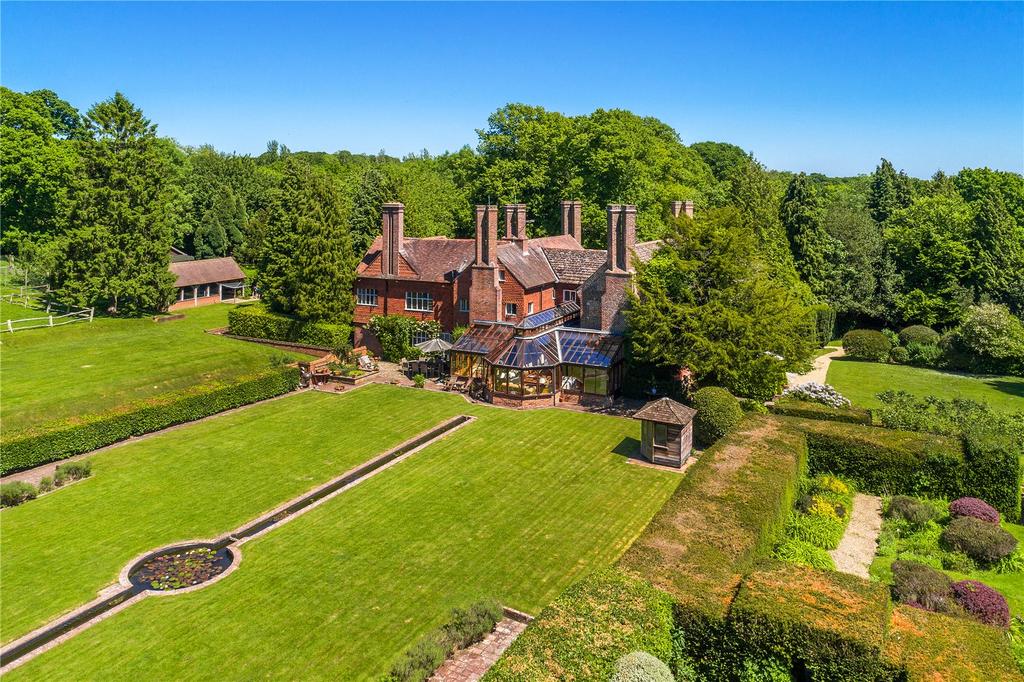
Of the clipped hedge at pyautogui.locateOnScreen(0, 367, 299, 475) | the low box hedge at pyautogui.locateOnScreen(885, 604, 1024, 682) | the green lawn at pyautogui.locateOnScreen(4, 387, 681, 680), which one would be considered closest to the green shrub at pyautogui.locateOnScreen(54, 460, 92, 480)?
the green lawn at pyautogui.locateOnScreen(4, 387, 681, 680)

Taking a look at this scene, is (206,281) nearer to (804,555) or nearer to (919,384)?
(919,384)

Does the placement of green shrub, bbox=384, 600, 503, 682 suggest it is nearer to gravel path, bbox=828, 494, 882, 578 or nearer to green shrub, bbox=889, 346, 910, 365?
gravel path, bbox=828, 494, 882, 578

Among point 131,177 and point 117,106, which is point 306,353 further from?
point 117,106

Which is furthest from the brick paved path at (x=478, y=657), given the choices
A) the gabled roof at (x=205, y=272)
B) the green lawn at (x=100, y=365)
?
the gabled roof at (x=205, y=272)

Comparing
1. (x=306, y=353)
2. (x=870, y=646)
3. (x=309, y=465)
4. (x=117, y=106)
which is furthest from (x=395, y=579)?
(x=117, y=106)

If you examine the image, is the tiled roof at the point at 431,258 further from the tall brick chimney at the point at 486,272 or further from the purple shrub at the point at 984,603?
the purple shrub at the point at 984,603
